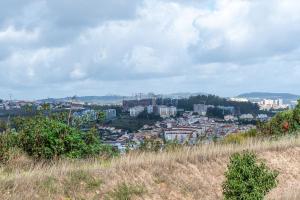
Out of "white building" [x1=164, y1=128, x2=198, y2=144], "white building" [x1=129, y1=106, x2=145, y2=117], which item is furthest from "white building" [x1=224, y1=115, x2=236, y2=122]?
"white building" [x1=164, y1=128, x2=198, y2=144]

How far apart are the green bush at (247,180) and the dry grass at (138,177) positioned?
219 cm

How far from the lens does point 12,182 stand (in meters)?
10.1

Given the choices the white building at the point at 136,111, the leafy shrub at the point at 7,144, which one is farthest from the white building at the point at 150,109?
the leafy shrub at the point at 7,144

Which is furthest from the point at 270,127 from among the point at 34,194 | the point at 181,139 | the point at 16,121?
the point at 34,194

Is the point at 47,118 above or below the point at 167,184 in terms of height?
above

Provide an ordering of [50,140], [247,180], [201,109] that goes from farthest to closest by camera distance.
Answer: [201,109], [50,140], [247,180]

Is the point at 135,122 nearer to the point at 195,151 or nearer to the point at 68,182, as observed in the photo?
the point at 195,151

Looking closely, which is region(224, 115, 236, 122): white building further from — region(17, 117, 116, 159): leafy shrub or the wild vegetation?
region(17, 117, 116, 159): leafy shrub

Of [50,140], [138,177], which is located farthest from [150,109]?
[138,177]

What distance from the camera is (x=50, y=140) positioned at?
1293 cm

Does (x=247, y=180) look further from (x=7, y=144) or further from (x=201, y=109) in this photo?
(x=201, y=109)

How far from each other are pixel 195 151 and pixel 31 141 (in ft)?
14.1

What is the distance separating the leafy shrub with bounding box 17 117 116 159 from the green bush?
13.4 ft

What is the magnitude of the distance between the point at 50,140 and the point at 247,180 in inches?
183
